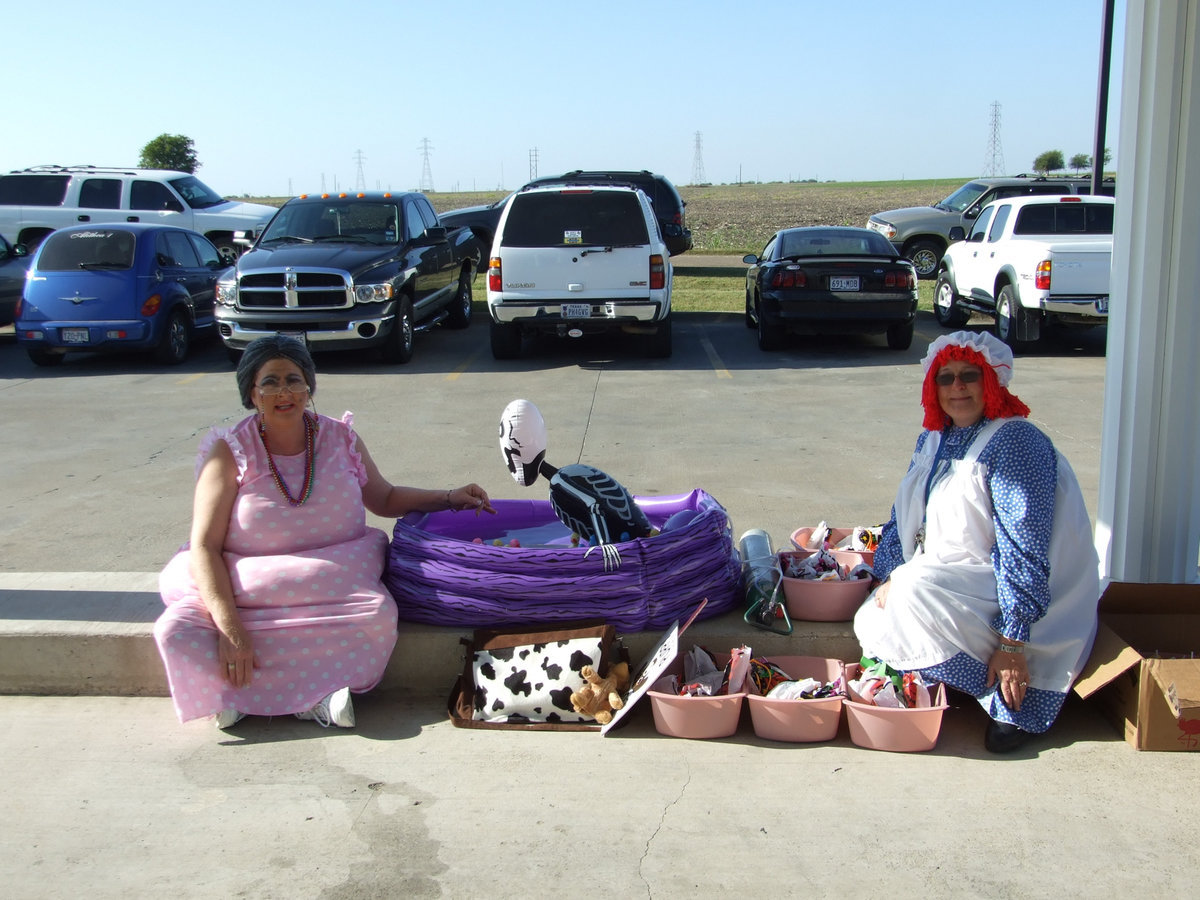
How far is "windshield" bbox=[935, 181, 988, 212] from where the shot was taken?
19.1 meters

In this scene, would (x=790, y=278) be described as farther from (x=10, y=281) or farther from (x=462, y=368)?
(x=10, y=281)

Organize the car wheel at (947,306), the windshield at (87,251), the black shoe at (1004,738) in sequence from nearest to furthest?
the black shoe at (1004,738) < the windshield at (87,251) < the car wheel at (947,306)

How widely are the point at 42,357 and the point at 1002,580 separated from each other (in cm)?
1224

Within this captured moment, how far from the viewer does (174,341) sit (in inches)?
516

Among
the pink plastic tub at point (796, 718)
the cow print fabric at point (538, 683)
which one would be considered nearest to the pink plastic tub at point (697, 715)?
the pink plastic tub at point (796, 718)

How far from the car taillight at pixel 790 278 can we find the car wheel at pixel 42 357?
8515 millimetres

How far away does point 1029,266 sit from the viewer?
1242 centimetres

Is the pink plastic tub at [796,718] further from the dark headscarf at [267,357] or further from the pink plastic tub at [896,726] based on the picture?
the dark headscarf at [267,357]

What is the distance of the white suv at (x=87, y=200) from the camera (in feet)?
59.4

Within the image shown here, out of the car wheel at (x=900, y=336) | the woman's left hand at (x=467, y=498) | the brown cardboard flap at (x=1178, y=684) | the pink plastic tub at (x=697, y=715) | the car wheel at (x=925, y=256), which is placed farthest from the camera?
the car wheel at (x=925, y=256)

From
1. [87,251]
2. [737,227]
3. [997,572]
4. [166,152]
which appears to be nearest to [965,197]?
[87,251]

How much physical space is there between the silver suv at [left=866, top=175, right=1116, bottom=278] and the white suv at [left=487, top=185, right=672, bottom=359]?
26.1 ft

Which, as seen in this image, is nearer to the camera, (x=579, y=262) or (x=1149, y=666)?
(x=1149, y=666)

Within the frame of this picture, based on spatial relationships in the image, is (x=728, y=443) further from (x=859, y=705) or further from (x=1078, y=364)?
(x=1078, y=364)
